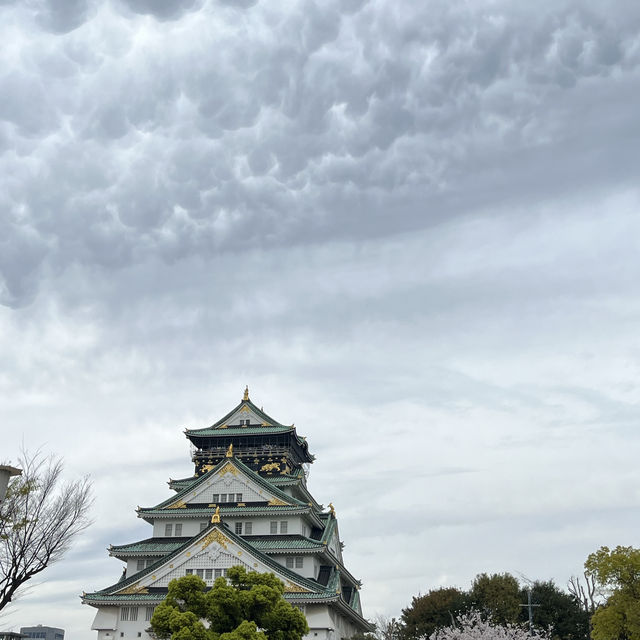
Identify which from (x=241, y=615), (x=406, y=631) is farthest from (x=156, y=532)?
(x=241, y=615)

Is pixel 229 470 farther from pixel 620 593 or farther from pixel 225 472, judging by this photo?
pixel 620 593

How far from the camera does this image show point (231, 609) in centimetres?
3612

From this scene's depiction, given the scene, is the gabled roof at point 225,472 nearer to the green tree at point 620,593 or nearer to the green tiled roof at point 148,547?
the green tiled roof at point 148,547

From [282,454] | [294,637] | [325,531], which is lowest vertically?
[294,637]

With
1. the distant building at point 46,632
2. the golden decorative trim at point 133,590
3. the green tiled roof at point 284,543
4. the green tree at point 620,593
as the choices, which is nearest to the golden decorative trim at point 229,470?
the green tiled roof at point 284,543

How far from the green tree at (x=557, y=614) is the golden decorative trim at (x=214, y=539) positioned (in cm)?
2498

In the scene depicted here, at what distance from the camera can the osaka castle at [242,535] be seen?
5491cm

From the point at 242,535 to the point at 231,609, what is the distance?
25.7 metres

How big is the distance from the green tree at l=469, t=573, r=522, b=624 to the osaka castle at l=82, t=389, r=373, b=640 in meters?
10.8

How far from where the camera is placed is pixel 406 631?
6141cm

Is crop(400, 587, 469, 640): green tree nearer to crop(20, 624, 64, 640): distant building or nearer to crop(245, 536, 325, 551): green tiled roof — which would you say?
crop(245, 536, 325, 551): green tiled roof

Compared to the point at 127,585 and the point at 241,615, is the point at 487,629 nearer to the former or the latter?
the point at 241,615

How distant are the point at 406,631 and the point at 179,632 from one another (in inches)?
1275

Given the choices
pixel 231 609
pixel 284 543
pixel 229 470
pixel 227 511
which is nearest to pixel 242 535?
pixel 227 511
